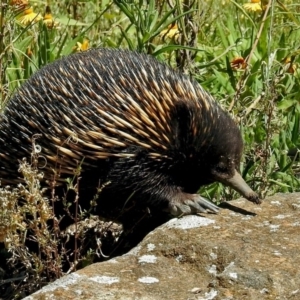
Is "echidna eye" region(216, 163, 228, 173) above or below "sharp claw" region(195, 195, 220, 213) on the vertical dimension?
above

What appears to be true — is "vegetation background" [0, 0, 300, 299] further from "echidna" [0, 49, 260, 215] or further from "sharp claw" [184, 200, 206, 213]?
"sharp claw" [184, 200, 206, 213]

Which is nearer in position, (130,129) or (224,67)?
(130,129)

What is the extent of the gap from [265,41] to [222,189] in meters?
1.79

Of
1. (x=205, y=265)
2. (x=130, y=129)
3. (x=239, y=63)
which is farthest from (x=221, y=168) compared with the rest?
(x=239, y=63)

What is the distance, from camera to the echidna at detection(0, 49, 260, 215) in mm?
4352

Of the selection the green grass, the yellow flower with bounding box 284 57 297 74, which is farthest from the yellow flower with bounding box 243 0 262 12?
the yellow flower with bounding box 284 57 297 74

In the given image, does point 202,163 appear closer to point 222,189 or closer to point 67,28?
point 222,189

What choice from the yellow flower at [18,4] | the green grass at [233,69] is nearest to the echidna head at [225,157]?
the green grass at [233,69]

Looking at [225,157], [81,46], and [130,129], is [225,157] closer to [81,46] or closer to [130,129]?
[130,129]

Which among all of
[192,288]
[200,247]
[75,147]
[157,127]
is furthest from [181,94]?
[192,288]

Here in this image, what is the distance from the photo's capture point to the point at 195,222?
384 cm

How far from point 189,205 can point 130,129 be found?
0.50m

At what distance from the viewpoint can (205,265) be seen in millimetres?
3420

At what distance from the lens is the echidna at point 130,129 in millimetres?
4352
